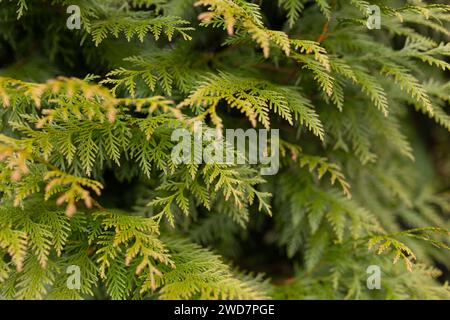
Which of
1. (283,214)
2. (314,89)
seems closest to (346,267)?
(283,214)

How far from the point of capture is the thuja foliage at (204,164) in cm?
174

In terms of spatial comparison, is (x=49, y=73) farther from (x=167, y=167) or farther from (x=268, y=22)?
(x=268, y=22)

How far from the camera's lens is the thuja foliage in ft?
5.70

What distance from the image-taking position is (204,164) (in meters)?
2.00
